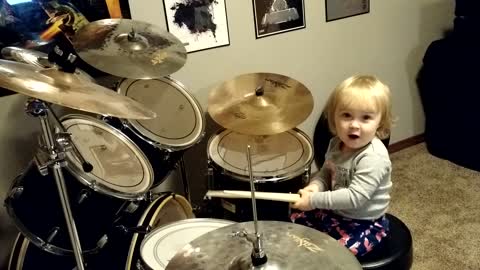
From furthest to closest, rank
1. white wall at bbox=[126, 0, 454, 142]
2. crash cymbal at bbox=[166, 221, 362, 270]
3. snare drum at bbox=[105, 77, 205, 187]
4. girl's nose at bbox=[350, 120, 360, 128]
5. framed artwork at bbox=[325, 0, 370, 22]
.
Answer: framed artwork at bbox=[325, 0, 370, 22]
white wall at bbox=[126, 0, 454, 142]
snare drum at bbox=[105, 77, 205, 187]
girl's nose at bbox=[350, 120, 360, 128]
crash cymbal at bbox=[166, 221, 362, 270]

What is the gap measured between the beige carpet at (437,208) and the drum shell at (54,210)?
1111mm

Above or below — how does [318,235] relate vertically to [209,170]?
above

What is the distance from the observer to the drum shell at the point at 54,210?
4.97 feet

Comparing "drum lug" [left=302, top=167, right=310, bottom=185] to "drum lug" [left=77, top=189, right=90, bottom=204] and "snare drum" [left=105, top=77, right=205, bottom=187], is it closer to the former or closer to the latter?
"snare drum" [left=105, top=77, right=205, bottom=187]

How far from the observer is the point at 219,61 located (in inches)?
85.7

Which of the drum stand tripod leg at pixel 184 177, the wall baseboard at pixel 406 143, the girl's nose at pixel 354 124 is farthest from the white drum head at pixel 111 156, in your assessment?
the wall baseboard at pixel 406 143

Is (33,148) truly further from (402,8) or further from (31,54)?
(402,8)

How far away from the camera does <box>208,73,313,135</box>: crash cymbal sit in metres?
1.85

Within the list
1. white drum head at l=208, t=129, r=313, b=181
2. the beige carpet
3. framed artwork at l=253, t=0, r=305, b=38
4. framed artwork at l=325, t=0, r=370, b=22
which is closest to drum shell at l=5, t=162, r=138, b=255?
white drum head at l=208, t=129, r=313, b=181

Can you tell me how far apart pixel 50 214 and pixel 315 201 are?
2.51 ft

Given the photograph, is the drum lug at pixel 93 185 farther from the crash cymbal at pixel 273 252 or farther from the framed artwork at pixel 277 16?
the framed artwork at pixel 277 16

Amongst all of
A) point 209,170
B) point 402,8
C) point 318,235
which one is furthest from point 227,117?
point 402,8

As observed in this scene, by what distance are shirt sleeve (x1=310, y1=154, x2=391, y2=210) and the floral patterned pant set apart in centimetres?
8

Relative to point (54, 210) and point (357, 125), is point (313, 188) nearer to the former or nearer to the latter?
point (357, 125)
